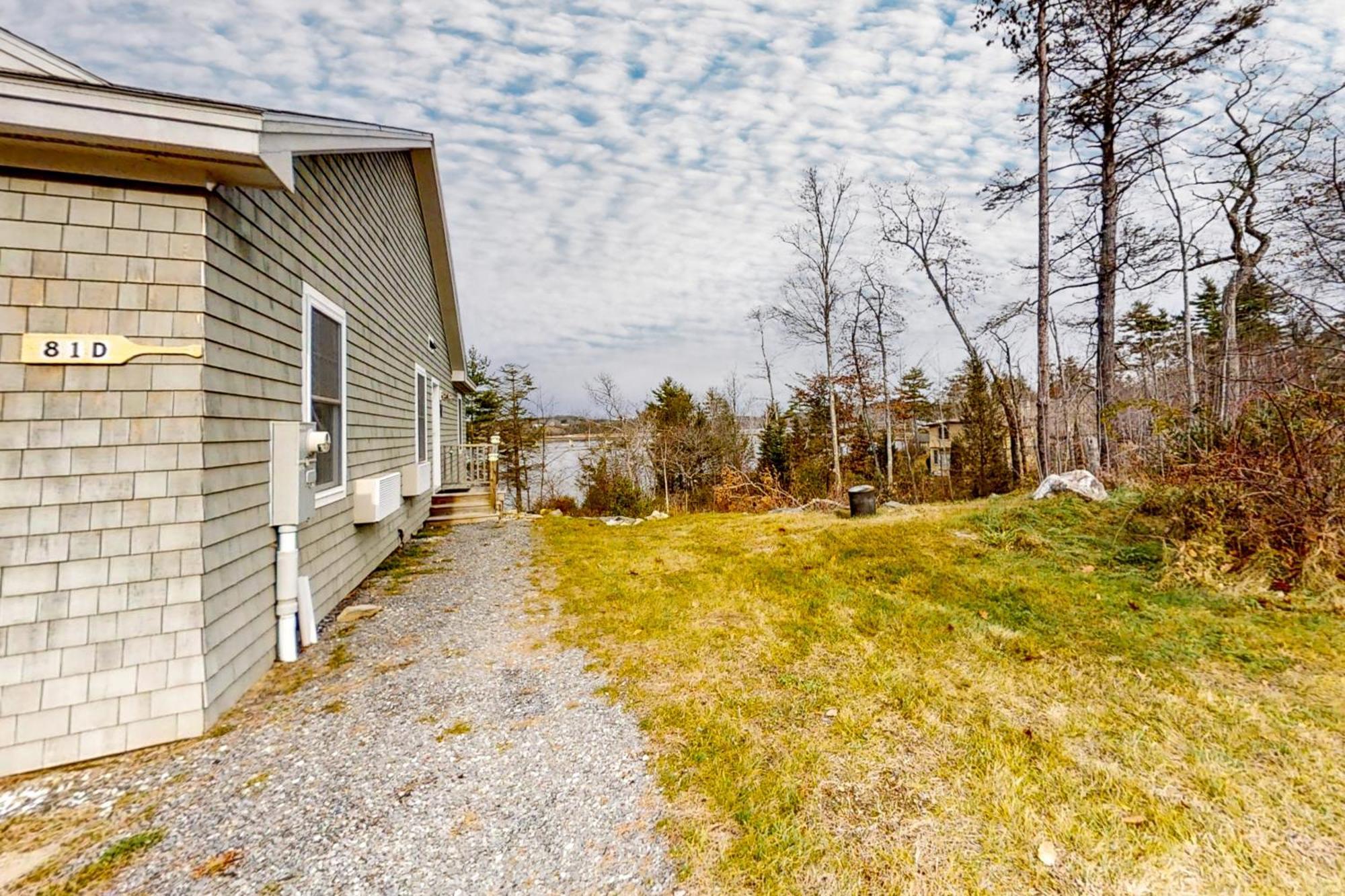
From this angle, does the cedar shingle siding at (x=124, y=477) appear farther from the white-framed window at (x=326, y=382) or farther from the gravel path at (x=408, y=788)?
the white-framed window at (x=326, y=382)

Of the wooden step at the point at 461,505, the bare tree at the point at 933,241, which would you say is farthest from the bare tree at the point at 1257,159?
the wooden step at the point at 461,505

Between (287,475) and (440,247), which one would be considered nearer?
(287,475)

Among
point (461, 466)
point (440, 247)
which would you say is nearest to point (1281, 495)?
point (440, 247)

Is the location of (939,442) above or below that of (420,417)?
below

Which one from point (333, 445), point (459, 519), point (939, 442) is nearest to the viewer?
point (333, 445)

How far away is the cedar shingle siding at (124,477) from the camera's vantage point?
2418 millimetres

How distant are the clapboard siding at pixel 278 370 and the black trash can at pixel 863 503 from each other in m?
6.97

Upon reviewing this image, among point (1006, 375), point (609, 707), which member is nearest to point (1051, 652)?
point (609, 707)

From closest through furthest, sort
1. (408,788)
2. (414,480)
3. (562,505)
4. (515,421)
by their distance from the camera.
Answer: (408,788) < (414,480) < (562,505) < (515,421)

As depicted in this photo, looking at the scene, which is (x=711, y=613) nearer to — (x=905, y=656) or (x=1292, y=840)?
(x=905, y=656)

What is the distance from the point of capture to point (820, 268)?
55.0 feet

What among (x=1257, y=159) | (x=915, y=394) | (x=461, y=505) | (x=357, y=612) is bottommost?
(x=357, y=612)

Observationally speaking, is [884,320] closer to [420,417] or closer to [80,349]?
[420,417]

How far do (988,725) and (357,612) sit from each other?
4718mm
